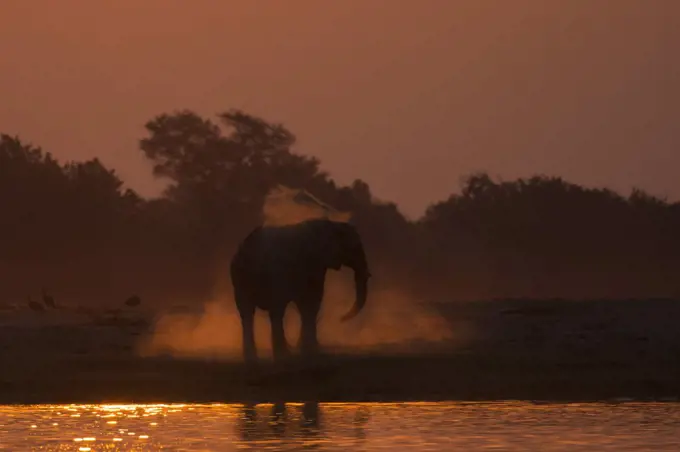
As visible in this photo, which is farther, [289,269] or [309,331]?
[289,269]

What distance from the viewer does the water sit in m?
20.0

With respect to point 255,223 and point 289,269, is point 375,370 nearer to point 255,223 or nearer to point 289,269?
point 289,269

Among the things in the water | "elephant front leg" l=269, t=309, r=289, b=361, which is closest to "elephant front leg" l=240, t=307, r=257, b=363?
"elephant front leg" l=269, t=309, r=289, b=361

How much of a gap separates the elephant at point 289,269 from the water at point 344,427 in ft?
13.9

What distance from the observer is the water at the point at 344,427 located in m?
20.0

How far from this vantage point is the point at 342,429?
833 inches

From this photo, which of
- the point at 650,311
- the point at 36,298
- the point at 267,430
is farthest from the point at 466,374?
the point at 36,298

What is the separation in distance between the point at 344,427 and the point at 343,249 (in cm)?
748

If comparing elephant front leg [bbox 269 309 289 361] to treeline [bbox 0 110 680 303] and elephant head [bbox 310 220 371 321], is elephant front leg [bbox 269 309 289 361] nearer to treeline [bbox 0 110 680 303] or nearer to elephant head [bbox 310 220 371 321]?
elephant head [bbox 310 220 371 321]

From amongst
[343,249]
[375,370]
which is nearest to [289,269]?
[343,249]

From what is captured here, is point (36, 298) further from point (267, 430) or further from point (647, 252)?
point (267, 430)

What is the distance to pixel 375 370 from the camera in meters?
26.0

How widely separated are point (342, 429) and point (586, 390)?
4.63m

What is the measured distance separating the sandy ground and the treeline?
1043 inches
